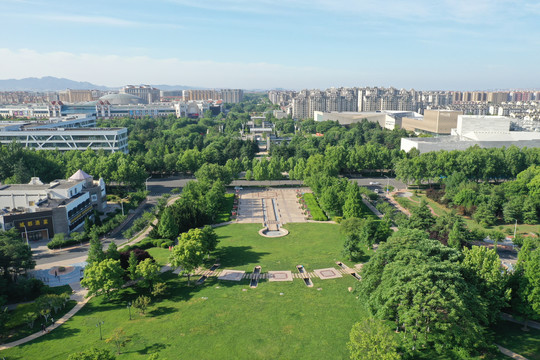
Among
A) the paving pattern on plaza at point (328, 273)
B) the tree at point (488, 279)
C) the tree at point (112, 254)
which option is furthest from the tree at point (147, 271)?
the tree at point (488, 279)

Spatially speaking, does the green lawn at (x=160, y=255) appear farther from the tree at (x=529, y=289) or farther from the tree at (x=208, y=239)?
the tree at (x=529, y=289)

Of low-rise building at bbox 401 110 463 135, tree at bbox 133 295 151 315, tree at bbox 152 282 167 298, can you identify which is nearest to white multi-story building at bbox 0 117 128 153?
tree at bbox 152 282 167 298

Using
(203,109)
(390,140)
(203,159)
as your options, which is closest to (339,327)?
(203,159)

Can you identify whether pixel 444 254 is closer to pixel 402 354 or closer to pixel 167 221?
pixel 402 354

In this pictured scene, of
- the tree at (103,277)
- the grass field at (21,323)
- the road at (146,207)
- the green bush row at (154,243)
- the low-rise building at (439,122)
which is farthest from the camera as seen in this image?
the low-rise building at (439,122)

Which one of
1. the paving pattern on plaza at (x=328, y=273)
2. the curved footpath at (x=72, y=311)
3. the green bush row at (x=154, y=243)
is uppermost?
the green bush row at (x=154, y=243)
